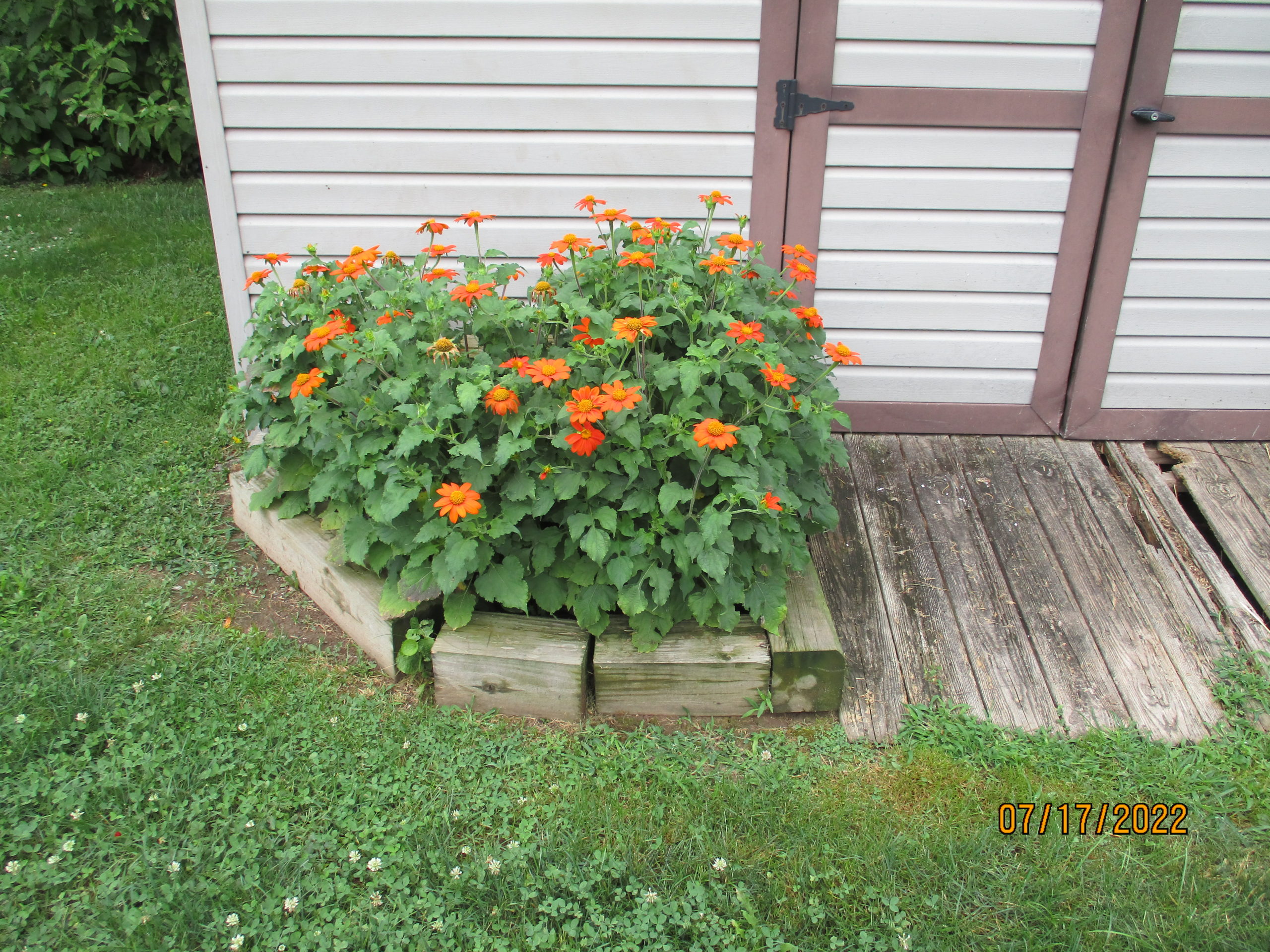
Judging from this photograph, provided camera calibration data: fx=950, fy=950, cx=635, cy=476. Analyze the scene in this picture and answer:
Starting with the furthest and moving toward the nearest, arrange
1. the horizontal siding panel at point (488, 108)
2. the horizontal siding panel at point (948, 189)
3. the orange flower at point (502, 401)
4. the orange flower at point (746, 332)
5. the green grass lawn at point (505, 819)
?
1. the horizontal siding panel at point (948, 189)
2. the horizontal siding panel at point (488, 108)
3. the orange flower at point (746, 332)
4. the orange flower at point (502, 401)
5. the green grass lawn at point (505, 819)

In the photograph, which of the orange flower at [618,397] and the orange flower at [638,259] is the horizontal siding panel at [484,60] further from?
the orange flower at [618,397]

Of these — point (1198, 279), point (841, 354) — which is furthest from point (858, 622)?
point (1198, 279)

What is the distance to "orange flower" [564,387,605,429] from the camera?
86.4 inches

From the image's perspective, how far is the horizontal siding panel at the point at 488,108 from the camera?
3.24 metres

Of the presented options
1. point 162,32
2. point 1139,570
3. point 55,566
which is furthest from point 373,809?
point 162,32

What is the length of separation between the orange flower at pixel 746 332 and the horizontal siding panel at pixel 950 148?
1155mm

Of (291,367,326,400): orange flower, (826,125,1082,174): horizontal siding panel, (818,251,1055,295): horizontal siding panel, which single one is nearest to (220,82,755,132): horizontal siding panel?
(826,125,1082,174): horizontal siding panel

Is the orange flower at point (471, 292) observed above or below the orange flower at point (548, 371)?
above

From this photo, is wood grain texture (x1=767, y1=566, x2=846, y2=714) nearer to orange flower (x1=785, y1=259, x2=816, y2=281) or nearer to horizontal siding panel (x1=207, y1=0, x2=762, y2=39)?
orange flower (x1=785, y1=259, x2=816, y2=281)

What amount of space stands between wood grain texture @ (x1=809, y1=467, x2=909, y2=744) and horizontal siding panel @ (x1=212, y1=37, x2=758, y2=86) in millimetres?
1501

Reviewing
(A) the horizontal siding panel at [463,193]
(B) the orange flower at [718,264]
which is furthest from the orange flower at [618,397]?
(A) the horizontal siding panel at [463,193]

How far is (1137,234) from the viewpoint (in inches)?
134

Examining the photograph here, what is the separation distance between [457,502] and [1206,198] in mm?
2892

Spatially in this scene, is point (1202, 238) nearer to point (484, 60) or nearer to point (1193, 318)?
point (1193, 318)
